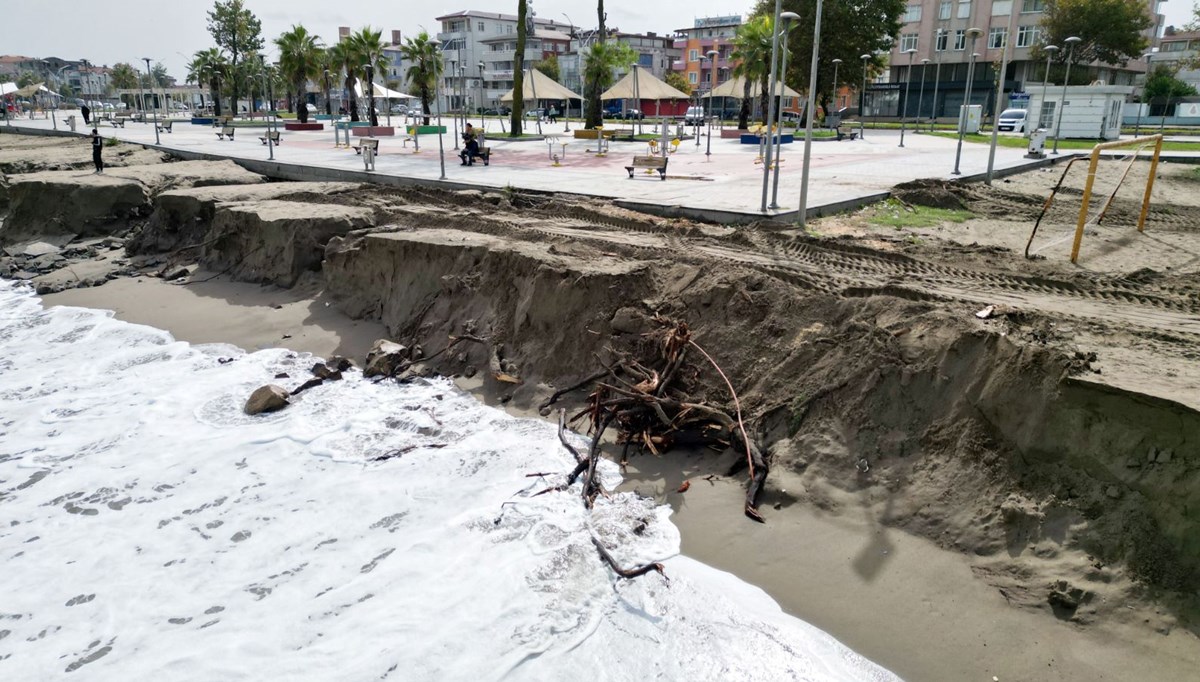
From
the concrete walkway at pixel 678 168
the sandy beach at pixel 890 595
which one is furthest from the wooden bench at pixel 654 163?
the sandy beach at pixel 890 595

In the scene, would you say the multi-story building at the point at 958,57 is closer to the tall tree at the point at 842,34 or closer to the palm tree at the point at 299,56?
the tall tree at the point at 842,34

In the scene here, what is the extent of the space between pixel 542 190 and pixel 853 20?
3533 cm

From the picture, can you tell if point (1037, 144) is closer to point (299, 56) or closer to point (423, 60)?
point (423, 60)

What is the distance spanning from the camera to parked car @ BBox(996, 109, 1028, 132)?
4244cm

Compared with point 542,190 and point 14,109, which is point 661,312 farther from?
point 14,109

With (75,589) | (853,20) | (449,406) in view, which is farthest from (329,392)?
(853,20)

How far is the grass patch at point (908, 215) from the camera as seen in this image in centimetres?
1233

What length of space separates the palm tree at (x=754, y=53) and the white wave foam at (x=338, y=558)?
3251 cm

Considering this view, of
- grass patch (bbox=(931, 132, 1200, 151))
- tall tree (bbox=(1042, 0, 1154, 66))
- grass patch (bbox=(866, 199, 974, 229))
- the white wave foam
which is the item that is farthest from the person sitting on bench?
tall tree (bbox=(1042, 0, 1154, 66))

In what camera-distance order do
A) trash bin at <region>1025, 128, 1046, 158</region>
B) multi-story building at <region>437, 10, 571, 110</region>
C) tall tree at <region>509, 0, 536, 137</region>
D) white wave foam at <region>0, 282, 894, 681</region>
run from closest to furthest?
white wave foam at <region>0, 282, 894, 681</region> → trash bin at <region>1025, 128, 1046, 158</region> → tall tree at <region>509, 0, 536, 137</region> → multi-story building at <region>437, 10, 571, 110</region>

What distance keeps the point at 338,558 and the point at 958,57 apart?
68.0m

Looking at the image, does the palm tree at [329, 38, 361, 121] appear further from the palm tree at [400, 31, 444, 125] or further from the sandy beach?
the sandy beach

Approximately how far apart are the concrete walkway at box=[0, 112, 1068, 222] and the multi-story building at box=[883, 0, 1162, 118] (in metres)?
31.8

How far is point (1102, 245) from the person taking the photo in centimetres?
1046
